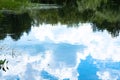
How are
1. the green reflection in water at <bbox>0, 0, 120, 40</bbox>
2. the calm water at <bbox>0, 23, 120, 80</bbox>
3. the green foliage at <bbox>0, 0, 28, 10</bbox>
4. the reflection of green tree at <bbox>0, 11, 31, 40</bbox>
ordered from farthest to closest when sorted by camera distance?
the green foliage at <bbox>0, 0, 28, 10</bbox>
the green reflection in water at <bbox>0, 0, 120, 40</bbox>
the reflection of green tree at <bbox>0, 11, 31, 40</bbox>
the calm water at <bbox>0, 23, 120, 80</bbox>

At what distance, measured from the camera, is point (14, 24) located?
30531mm

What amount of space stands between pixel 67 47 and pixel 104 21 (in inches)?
750

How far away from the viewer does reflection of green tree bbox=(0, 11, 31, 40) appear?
2559cm

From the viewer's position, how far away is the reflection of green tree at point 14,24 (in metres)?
25.6

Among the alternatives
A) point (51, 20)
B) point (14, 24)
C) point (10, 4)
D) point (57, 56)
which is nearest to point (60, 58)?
point (57, 56)

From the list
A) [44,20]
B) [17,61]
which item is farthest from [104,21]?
[17,61]

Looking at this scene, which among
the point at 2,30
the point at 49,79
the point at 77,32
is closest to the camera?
the point at 49,79

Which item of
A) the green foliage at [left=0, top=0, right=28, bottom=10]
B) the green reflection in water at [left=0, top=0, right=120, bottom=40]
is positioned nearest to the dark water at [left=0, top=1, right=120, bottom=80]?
the green reflection in water at [left=0, top=0, right=120, bottom=40]

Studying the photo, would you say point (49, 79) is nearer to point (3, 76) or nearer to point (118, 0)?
point (3, 76)

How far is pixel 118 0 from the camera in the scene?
5975 centimetres

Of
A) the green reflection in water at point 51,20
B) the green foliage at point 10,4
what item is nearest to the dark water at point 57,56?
the green reflection in water at point 51,20

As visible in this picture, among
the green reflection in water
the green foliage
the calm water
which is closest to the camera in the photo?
the calm water

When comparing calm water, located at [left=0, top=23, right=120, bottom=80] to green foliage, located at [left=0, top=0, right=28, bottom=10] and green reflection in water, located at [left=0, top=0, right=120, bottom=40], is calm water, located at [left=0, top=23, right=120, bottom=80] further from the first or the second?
green foliage, located at [left=0, top=0, right=28, bottom=10]

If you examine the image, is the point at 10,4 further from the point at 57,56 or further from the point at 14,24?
the point at 57,56
